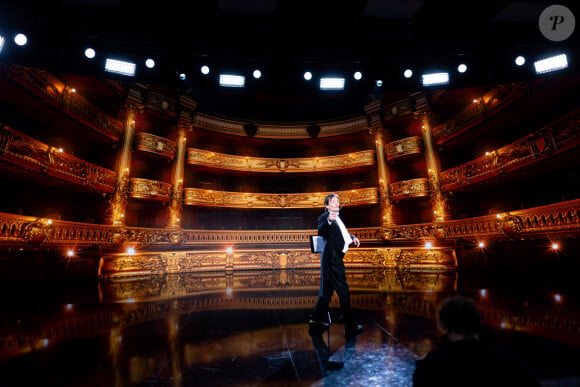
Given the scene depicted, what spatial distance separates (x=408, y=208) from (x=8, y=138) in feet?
54.8

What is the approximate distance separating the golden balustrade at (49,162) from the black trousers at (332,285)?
9.51 m

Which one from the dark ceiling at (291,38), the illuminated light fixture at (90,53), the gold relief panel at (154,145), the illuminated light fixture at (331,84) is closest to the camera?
the dark ceiling at (291,38)

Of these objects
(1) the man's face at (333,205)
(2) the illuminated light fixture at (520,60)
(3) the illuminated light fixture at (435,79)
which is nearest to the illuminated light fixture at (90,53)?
(1) the man's face at (333,205)

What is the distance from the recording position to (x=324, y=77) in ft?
22.9

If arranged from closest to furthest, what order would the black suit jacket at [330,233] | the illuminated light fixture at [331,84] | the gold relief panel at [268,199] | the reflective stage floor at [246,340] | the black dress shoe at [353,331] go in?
1. the reflective stage floor at [246,340]
2. the black dress shoe at [353,331]
3. the black suit jacket at [330,233]
4. the illuminated light fixture at [331,84]
5. the gold relief panel at [268,199]

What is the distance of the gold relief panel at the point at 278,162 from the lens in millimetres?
14012

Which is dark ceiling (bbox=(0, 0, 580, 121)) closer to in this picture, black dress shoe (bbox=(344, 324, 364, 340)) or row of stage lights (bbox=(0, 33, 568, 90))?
row of stage lights (bbox=(0, 33, 568, 90))

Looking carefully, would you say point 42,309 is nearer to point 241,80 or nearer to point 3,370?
point 3,370

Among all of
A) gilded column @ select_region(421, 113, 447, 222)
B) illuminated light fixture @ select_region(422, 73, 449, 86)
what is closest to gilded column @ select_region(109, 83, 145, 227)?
illuminated light fixture @ select_region(422, 73, 449, 86)

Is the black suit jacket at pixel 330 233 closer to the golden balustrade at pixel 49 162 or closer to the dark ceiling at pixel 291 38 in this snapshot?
the dark ceiling at pixel 291 38

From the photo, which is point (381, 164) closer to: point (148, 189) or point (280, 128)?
point (280, 128)

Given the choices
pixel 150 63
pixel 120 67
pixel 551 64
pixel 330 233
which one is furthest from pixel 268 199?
pixel 551 64

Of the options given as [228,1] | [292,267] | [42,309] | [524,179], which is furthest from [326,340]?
[524,179]

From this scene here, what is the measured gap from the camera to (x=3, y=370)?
2090 millimetres
